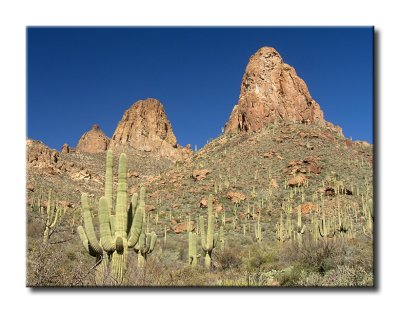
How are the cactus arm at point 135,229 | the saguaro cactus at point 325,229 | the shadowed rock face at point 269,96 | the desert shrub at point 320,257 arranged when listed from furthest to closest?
the shadowed rock face at point 269,96, the saguaro cactus at point 325,229, the desert shrub at point 320,257, the cactus arm at point 135,229

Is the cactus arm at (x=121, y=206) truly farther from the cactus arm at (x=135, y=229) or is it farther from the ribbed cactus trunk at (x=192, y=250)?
the ribbed cactus trunk at (x=192, y=250)

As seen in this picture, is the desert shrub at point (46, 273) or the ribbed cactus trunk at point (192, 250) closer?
the desert shrub at point (46, 273)

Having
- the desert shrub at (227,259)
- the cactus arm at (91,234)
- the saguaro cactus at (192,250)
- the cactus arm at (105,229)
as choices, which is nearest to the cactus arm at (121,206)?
the cactus arm at (105,229)

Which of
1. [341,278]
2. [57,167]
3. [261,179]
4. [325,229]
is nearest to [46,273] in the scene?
[341,278]

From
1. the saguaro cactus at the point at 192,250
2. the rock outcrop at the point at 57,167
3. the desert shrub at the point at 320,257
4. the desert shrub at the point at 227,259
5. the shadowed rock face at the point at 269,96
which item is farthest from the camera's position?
the shadowed rock face at the point at 269,96

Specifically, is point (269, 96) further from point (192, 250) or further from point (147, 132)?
point (147, 132)

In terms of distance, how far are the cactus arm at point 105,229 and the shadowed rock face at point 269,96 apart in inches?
1378

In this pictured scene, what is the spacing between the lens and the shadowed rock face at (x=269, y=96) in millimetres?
44156

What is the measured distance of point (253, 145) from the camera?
34406 millimetres

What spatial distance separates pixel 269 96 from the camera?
161ft

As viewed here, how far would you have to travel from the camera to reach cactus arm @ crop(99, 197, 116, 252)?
25.0 ft
